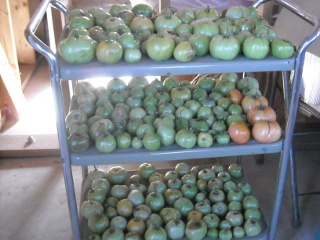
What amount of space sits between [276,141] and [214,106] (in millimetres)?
339

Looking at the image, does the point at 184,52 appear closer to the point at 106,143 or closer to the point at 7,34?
the point at 106,143

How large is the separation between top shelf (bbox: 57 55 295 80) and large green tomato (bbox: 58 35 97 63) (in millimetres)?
24

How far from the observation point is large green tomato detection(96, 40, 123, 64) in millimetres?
1652

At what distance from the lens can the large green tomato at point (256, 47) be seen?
1704mm

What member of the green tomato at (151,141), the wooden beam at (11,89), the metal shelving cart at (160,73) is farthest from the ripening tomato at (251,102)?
the wooden beam at (11,89)

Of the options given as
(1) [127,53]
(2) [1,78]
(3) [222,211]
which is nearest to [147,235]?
(3) [222,211]

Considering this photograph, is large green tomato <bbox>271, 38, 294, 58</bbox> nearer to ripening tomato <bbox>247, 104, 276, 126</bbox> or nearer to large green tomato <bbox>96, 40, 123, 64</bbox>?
ripening tomato <bbox>247, 104, 276, 126</bbox>

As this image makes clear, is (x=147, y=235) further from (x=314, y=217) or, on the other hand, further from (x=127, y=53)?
(x=314, y=217)

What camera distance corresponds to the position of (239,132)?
1885 millimetres

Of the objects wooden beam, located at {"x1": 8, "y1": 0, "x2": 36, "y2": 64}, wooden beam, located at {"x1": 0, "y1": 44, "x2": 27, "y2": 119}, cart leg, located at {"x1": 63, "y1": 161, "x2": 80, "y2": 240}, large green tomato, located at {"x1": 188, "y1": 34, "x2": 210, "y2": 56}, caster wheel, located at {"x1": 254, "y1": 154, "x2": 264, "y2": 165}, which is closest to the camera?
large green tomato, located at {"x1": 188, "y1": 34, "x2": 210, "y2": 56}

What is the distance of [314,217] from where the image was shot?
2662mm

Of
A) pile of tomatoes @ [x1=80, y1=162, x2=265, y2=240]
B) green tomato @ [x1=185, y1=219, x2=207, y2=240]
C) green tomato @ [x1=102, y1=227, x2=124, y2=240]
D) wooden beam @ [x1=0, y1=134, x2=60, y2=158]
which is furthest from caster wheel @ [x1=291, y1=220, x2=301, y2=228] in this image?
wooden beam @ [x1=0, y1=134, x2=60, y2=158]

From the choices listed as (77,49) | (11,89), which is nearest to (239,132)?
(77,49)

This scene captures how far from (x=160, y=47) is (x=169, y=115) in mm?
407
